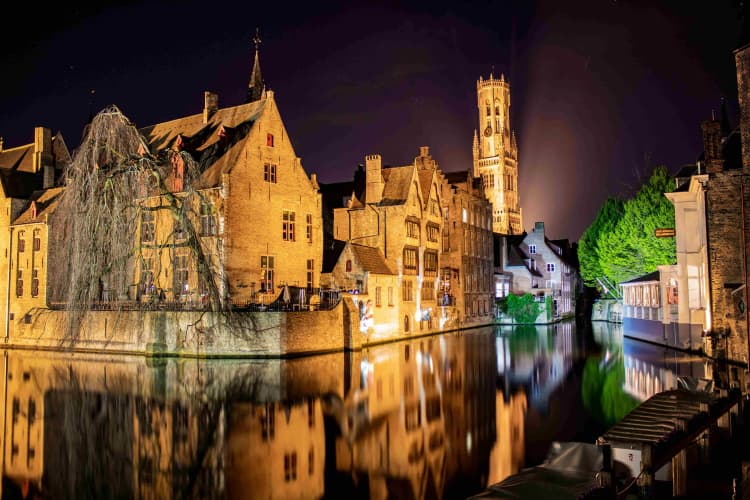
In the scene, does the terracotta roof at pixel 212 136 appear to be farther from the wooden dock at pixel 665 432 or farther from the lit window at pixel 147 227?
the wooden dock at pixel 665 432

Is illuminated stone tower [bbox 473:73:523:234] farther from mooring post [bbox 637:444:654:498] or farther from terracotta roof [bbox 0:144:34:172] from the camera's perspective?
mooring post [bbox 637:444:654:498]

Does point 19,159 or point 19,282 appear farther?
point 19,159

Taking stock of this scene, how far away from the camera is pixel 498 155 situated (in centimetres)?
16888

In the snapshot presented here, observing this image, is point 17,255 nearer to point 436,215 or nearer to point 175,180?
point 175,180

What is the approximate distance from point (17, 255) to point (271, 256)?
2055 centimetres

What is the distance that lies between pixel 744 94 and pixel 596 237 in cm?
4334

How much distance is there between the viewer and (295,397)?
73.3 ft

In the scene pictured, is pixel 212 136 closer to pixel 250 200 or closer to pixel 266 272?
pixel 250 200

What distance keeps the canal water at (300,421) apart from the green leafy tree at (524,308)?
37.5 meters

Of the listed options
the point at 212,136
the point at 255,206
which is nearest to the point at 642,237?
the point at 255,206

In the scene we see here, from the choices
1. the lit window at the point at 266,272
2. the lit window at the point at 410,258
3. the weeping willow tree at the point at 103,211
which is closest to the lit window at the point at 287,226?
the lit window at the point at 266,272

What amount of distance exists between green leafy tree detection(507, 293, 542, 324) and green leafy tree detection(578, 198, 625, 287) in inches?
293

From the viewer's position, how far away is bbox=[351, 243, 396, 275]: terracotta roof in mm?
45844

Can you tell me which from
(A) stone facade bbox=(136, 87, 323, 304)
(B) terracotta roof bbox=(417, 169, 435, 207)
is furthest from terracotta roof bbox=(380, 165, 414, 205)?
(A) stone facade bbox=(136, 87, 323, 304)
